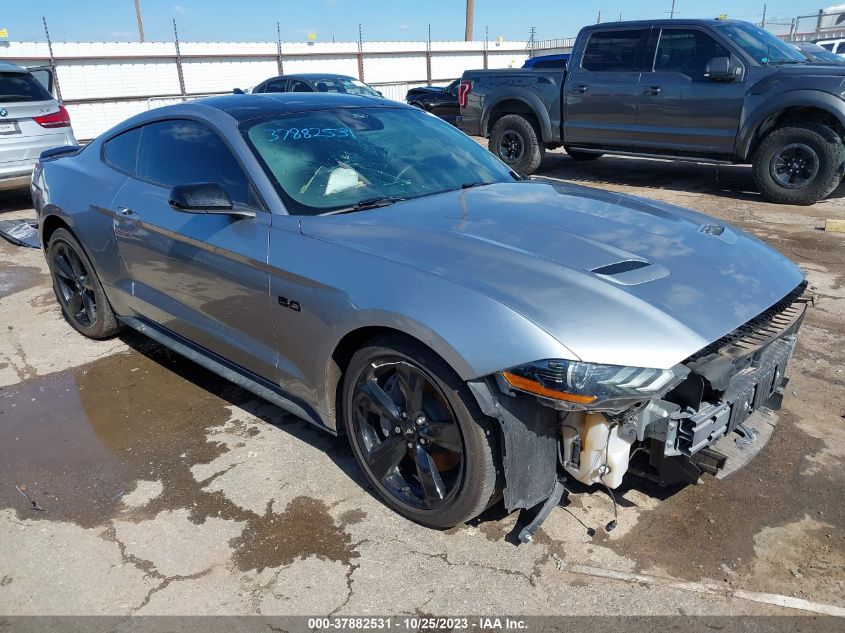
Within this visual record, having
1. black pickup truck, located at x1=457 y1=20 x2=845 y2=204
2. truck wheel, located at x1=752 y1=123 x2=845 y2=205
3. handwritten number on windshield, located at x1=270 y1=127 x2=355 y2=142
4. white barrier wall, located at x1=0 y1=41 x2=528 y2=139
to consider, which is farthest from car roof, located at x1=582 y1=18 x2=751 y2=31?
white barrier wall, located at x1=0 y1=41 x2=528 y2=139

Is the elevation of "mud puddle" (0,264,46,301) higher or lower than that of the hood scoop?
lower

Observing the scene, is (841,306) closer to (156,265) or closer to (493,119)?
(156,265)

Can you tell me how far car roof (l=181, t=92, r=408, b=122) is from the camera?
3.53 m

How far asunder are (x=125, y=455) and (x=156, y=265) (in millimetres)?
1034

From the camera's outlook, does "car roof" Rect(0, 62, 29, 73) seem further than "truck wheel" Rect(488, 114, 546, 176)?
No

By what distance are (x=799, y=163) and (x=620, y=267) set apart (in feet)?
22.1

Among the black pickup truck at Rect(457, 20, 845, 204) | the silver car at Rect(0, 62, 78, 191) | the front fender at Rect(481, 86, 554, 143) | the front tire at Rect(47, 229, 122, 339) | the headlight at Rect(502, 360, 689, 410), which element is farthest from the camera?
the front fender at Rect(481, 86, 554, 143)

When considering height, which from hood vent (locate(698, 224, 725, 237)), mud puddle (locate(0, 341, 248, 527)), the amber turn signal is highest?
hood vent (locate(698, 224, 725, 237))

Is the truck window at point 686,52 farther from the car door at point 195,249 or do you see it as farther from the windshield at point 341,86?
the car door at point 195,249

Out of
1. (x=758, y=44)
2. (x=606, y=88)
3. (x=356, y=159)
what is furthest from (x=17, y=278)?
(x=758, y=44)

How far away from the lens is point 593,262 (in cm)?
255

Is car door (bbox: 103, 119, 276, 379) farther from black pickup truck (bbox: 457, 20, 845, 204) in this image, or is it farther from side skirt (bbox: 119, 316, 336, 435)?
black pickup truck (bbox: 457, 20, 845, 204)

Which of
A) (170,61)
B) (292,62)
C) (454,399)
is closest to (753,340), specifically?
(454,399)

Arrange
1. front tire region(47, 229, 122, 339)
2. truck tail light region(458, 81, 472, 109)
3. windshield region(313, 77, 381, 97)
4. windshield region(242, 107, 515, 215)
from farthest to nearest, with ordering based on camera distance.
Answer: windshield region(313, 77, 381, 97) < truck tail light region(458, 81, 472, 109) < front tire region(47, 229, 122, 339) < windshield region(242, 107, 515, 215)
